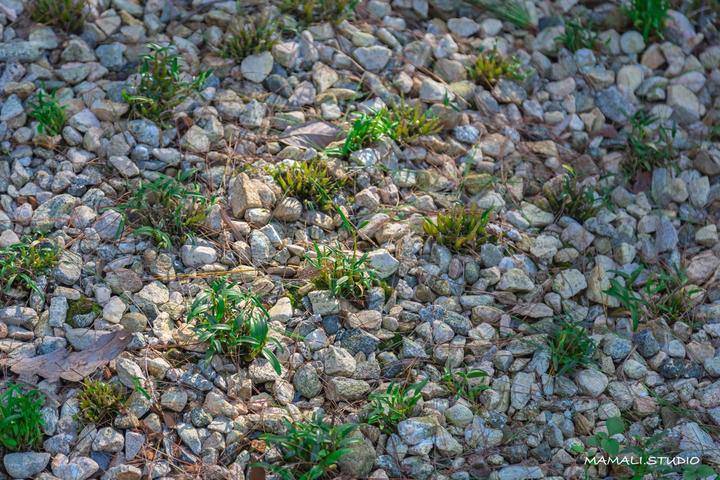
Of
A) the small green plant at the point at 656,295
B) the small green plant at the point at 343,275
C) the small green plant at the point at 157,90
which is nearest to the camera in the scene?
the small green plant at the point at 343,275

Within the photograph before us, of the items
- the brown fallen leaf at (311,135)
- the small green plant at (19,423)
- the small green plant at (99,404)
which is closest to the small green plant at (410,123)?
the brown fallen leaf at (311,135)

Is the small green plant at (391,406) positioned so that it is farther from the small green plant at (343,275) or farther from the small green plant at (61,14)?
the small green plant at (61,14)

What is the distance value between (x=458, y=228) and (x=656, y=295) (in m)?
0.79

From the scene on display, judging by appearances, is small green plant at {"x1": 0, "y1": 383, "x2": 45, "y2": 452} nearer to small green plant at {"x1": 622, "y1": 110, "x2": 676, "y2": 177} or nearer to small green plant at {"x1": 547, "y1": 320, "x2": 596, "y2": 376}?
small green plant at {"x1": 547, "y1": 320, "x2": 596, "y2": 376}

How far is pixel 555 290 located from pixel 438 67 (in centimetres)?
117

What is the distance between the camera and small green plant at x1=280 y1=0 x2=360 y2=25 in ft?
12.0

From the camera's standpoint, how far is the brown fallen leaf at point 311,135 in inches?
130

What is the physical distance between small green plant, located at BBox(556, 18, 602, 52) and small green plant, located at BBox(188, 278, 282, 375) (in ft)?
6.57

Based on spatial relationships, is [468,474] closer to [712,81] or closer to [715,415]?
[715,415]

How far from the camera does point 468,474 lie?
2.63m

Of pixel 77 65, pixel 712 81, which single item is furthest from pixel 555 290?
pixel 77 65

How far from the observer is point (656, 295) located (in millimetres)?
3150

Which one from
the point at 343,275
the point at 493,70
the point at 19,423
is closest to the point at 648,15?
the point at 493,70

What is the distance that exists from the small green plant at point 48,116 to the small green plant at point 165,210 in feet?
1.40
